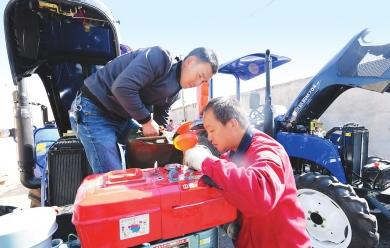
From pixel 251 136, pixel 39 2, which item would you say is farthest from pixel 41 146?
pixel 251 136

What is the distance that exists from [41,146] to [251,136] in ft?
9.27

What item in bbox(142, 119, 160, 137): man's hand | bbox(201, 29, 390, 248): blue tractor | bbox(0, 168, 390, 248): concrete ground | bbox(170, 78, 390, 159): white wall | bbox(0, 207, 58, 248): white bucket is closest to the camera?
bbox(0, 207, 58, 248): white bucket

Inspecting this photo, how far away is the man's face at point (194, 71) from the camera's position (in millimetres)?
1704

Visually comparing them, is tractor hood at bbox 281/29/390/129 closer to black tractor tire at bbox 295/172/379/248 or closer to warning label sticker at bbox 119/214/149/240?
black tractor tire at bbox 295/172/379/248

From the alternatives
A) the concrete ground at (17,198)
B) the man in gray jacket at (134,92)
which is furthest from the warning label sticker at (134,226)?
the concrete ground at (17,198)

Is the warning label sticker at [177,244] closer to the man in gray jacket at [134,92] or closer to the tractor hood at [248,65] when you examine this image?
the man in gray jacket at [134,92]

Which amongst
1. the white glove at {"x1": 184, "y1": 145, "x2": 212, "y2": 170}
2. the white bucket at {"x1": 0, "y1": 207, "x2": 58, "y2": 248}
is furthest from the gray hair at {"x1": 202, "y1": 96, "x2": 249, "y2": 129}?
the white bucket at {"x1": 0, "y1": 207, "x2": 58, "y2": 248}

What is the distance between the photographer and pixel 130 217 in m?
1.09

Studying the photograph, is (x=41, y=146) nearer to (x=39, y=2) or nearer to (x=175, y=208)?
(x=39, y=2)

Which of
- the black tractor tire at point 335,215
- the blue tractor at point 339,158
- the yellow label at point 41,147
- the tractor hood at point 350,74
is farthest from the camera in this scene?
the yellow label at point 41,147

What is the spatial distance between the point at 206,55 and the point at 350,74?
5.95 ft

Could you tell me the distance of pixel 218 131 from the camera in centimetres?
133

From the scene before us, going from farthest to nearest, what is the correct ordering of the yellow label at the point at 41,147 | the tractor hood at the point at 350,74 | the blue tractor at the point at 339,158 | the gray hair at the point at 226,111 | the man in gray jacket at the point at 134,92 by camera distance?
the yellow label at the point at 41,147, the tractor hood at the point at 350,74, the blue tractor at the point at 339,158, the man in gray jacket at the point at 134,92, the gray hair at the point at 226,111

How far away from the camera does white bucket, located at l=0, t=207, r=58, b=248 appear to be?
97 centimetres
